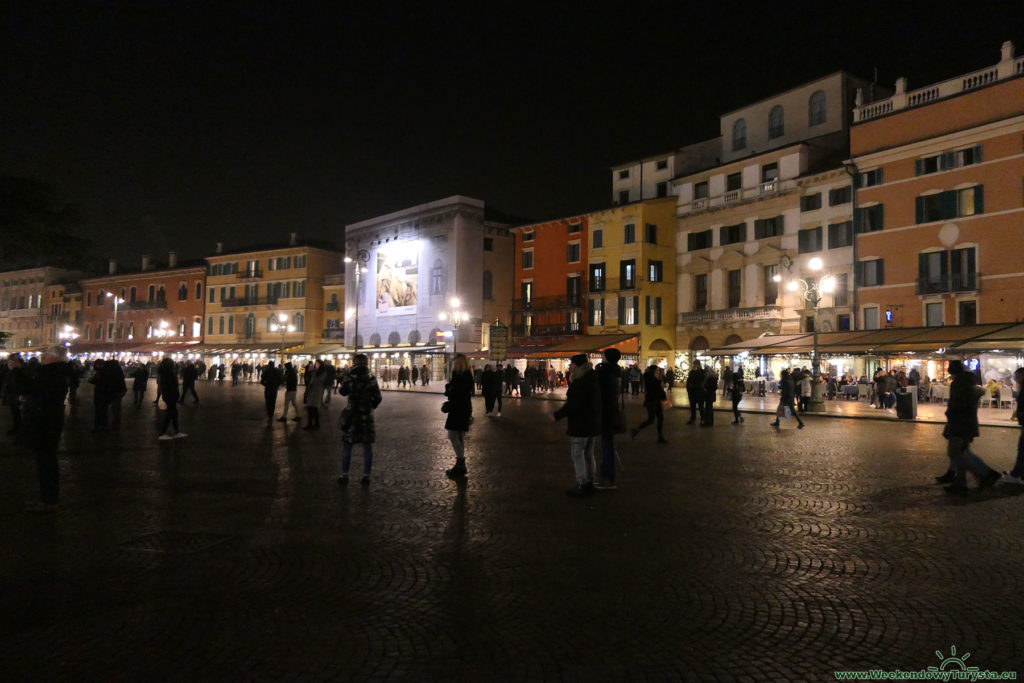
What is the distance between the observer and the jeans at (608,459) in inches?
327

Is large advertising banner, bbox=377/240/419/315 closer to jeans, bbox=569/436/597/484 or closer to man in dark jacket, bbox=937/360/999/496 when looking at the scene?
jeans, bbox=569/436/597/484

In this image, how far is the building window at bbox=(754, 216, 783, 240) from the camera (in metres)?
36.2

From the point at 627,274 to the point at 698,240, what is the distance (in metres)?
4.57

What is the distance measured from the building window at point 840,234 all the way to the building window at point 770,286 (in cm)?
Answer: 312

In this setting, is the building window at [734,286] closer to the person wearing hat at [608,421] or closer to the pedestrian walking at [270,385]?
the pedestrian walking at [270,385]

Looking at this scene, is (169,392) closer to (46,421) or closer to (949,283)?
(46,421)

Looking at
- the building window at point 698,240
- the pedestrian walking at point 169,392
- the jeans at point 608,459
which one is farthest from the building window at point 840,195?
the pedestrian walking at point 169,392

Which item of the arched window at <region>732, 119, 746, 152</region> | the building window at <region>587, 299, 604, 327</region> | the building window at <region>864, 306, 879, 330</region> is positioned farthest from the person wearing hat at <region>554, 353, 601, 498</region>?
the arched window at <region>732, 119, 746, 152</region>

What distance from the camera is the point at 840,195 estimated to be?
33.4 meters

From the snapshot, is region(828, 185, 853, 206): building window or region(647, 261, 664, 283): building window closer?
region(828, 185, 853, 206): building window

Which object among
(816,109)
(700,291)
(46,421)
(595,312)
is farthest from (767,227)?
(46,421)

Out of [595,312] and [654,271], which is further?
[595,312]

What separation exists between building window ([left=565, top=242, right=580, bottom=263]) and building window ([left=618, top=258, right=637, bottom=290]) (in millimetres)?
3782

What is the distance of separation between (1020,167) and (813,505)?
Result: 26.6 metres
